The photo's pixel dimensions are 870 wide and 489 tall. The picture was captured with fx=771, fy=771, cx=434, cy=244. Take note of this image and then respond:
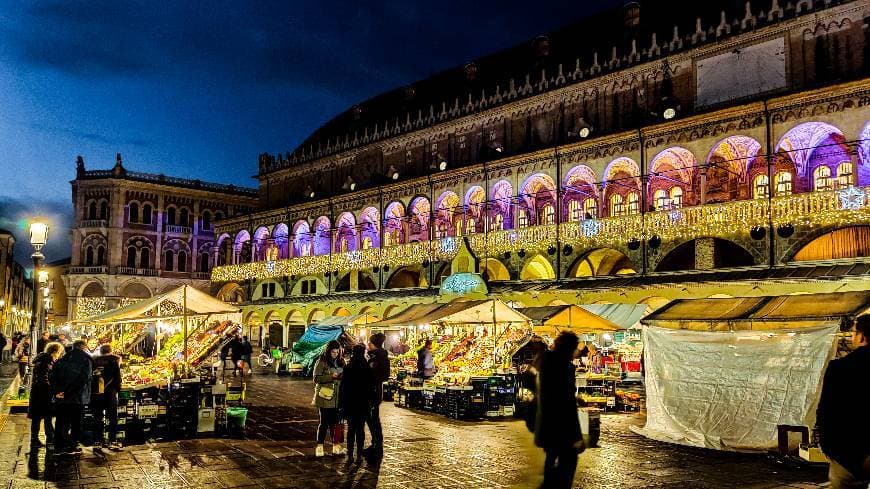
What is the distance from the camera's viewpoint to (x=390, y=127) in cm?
4122

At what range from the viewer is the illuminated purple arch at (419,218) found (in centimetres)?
3532

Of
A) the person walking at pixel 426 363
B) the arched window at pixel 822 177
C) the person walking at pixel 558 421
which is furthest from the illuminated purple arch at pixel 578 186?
the person walking at pixel 558 421

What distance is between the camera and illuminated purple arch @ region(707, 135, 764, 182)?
2489cm

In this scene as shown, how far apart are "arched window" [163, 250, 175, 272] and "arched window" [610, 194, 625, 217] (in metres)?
43.0

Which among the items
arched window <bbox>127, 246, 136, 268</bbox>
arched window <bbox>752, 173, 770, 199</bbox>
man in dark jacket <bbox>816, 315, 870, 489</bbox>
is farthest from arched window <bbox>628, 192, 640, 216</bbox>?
arched window <bbox>127, 246, 136, 268</bbox>

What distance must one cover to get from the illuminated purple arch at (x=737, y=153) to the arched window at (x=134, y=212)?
47.7 meters

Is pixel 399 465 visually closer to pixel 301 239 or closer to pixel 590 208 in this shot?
pixel 590 208

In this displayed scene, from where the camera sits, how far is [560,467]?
667 cm

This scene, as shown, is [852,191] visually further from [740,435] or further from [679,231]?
[740,435]

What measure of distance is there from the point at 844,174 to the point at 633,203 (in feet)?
24.2

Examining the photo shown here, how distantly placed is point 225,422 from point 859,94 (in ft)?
63.5

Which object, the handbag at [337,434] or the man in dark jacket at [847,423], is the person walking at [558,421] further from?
the handbag at [337,434]

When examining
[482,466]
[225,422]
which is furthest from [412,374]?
[482,466]

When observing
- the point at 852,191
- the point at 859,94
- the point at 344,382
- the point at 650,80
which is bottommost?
the point at 344,382
